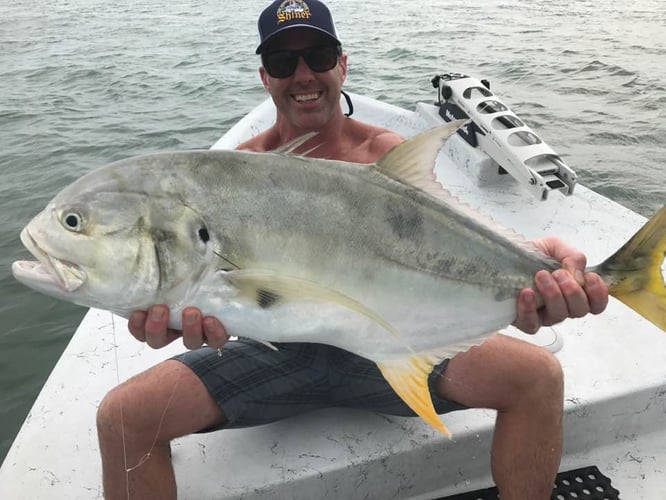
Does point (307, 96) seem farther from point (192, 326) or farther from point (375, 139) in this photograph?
point (192, 326)

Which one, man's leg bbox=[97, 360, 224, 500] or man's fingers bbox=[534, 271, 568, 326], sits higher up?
man's fingers bbox=[534, 271, 568, 326]

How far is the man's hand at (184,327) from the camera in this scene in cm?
166

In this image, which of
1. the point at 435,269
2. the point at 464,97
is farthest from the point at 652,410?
the point at 464,97

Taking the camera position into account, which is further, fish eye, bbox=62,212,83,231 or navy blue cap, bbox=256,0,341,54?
navy blue cap, bbox=256,0,341,54

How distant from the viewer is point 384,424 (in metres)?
2.30

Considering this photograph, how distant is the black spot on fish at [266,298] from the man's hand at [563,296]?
2.51 feet

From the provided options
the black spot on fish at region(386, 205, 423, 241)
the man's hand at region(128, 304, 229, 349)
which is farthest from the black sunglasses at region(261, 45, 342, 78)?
the man's hand at region(128, 304, 229, 349)

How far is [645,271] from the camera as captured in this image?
1.75m

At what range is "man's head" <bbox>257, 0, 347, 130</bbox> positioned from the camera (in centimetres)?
242

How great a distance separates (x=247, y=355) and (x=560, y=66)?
11.0m

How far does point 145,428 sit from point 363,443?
81 centimetres

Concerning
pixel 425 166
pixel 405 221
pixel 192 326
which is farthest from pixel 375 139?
pixel 192 326

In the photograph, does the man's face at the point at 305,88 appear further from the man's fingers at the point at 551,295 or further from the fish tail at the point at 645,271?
the fish tail at the point at 645,271

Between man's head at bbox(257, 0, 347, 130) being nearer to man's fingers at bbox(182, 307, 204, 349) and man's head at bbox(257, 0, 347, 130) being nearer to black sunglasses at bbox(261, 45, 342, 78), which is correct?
black sunglasses at bbox(261, 45, 342, 78)
